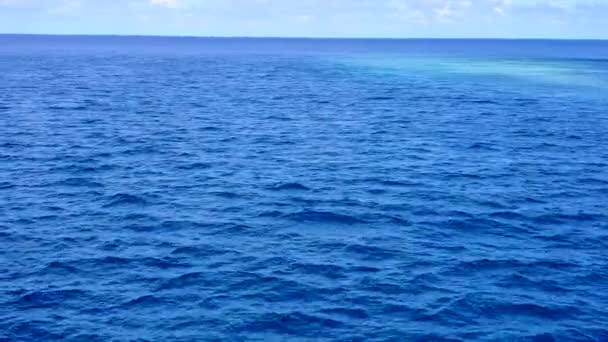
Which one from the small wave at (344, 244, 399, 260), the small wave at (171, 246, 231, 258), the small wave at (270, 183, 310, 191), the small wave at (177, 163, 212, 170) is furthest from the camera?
the small wave at (177, 163, 212, 170)

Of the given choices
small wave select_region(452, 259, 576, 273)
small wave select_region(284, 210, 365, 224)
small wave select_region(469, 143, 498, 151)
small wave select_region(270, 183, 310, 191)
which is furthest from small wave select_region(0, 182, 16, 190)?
small wave select_region(469, 143, 498, 151)

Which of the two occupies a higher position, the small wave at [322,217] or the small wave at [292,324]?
the small wave at [322,217]

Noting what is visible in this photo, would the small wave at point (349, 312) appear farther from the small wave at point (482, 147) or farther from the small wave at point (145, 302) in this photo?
the small wave at point (482, 147)

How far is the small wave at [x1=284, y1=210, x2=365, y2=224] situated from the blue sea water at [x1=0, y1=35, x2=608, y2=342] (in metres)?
0.17

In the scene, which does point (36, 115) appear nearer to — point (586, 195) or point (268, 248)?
point (268, 248)

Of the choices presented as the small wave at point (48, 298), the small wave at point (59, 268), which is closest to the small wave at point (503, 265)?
the small wave at point (48, 298)

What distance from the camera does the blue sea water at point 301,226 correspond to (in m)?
31.6

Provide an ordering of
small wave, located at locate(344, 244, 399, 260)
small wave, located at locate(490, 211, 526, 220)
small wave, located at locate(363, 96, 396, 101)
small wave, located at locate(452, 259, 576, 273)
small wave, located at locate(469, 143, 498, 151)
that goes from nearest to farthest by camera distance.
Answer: small wave, located at locate(452, 259, 576, 273) < small wave, located at locate(344, 244, 399, 260) < small wave, located at locate(490, 211, 526, 220) < small wave, located at locate(469, 143, 498, 151) < small wave, located at locate(363, 96, 396, 101)

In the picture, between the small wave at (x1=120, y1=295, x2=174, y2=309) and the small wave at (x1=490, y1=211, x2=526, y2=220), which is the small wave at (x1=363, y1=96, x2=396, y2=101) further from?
the small wave at (x1=120, y1=295, x2=174, y2=309)

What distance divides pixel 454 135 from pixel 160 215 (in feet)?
142

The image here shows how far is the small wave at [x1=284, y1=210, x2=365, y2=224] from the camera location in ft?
150

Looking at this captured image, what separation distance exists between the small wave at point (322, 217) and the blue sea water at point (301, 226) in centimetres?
17

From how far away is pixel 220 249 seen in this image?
40.5 metres

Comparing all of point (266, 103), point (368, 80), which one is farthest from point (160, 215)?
point (368, 80)
